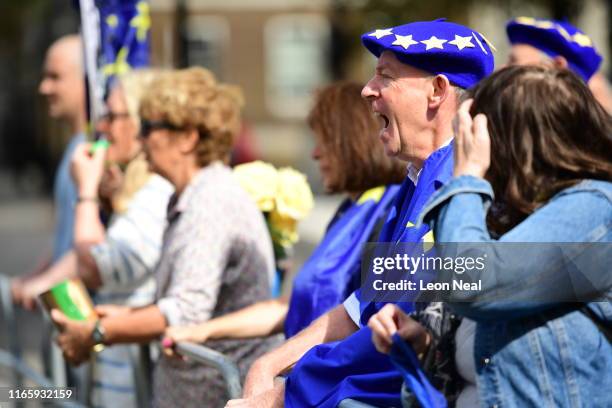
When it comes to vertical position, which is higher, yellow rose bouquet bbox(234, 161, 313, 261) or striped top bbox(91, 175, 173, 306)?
yellow rose bouquet bbox(234, 161, 313, 261)

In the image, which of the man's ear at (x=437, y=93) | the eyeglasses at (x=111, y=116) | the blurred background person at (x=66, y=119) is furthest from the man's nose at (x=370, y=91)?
the blurred background person at (x=66, y=119)

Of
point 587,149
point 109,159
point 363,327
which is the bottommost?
point 109,159

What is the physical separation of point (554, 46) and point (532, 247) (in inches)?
112

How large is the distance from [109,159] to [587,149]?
3189mm

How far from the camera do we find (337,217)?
4.45 meters

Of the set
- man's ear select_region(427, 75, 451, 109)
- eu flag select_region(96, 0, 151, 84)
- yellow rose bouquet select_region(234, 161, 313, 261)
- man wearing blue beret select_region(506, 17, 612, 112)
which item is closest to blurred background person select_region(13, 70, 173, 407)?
eu flag select_region(96, 0, 151, 84)

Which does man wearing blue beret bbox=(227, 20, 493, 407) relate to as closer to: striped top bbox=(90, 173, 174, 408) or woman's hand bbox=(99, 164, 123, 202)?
striped top bbox=(90, 173, 174, 408)

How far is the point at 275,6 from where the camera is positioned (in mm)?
39312

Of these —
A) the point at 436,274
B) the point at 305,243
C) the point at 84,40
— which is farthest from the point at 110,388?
the point at 305,243

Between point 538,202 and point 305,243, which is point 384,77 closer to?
point 538,202

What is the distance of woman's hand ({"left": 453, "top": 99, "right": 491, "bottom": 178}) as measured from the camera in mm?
2658

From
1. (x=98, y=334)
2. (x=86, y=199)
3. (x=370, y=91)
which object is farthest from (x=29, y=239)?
(x=370, y=91)

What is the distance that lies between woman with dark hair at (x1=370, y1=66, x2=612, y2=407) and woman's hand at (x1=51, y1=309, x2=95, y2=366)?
80.0 inches
